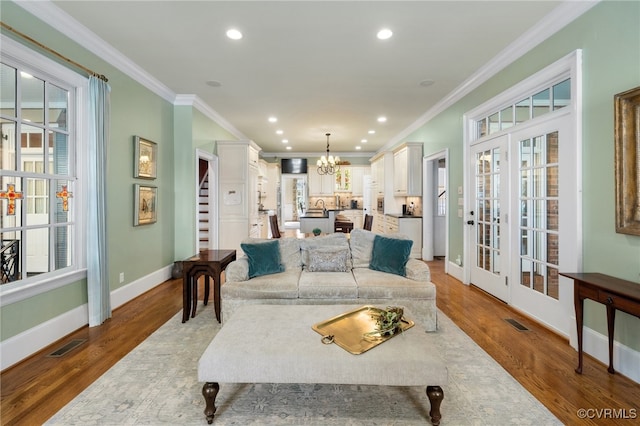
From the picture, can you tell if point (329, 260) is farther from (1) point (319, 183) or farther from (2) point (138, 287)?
(1) point (319, 183)

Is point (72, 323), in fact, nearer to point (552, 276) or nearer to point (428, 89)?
point (552, 276)

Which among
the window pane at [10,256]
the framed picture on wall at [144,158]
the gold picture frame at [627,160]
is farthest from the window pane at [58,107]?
the gold picture frame at [627,160]

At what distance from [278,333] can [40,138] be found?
9.41 ft

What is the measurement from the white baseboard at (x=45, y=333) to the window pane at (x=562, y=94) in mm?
5169

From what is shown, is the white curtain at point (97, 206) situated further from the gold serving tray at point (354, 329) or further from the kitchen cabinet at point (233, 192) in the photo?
the kitchen cabinet at point (233, 192)

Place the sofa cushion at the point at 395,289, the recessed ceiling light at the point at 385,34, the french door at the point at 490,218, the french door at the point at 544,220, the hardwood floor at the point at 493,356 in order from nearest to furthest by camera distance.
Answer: the hardwood floor at the point at 493,356
the french door at the point at 544,220
the sofa cushion at the point at 395,289
the recessed ceiling light at the point at 385,34
the french door at the point at 490,218

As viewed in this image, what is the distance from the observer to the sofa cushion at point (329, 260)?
11.1 feet

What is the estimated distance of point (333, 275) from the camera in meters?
3.23

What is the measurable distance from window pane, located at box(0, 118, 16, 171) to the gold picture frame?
476 cm

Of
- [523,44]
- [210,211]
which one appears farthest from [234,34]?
[210,211]

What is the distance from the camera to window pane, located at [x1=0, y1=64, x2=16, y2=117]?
244 cm

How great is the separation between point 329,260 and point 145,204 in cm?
279

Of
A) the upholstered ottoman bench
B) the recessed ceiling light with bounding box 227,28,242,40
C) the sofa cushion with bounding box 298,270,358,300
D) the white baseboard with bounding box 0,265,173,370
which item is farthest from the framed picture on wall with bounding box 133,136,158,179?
the upholstered ottoman bench

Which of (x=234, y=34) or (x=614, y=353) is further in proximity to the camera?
(x=234, y=34)
